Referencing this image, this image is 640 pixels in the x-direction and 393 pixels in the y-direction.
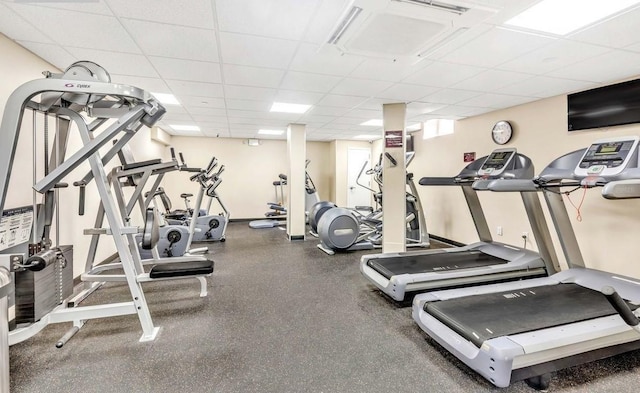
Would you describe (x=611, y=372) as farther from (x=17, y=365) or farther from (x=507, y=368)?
(x=17, y=365)

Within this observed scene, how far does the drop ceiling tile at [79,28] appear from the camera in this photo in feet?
6.46

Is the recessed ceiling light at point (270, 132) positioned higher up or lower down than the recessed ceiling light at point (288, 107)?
lower down

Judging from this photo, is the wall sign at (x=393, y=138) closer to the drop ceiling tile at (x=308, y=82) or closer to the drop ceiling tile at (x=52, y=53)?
the drop ceiling tile at (x=308, y=82)

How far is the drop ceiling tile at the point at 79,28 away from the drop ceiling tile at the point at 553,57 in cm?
329

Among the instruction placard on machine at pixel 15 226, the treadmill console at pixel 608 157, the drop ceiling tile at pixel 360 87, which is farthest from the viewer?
the drop ceiling tile at pixel 360 87

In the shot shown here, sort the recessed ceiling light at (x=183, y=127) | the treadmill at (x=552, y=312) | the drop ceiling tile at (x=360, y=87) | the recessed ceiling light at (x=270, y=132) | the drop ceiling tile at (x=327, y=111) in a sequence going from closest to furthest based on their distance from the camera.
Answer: the treadmill at (x=552, y=312) → the drop ceiling tile at (x=360, y=87) → the drop ceiling tile at (x=327, y=111) → the recessed ceiling light at (x=183, y=127) → the recessed ceiling light at (x=270, y=132)

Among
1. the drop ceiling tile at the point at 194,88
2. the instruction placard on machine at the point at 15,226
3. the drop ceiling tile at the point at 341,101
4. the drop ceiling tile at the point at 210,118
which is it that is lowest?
the instruction placard on machine at the point at 15,226

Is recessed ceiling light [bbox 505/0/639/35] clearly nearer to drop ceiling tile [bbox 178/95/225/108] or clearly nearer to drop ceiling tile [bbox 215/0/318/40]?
drop ceiling tile [bbox 215/0/318/40]

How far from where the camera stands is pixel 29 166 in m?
2.52

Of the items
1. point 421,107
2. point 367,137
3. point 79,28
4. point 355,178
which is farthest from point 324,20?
point 355,178

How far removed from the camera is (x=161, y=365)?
1918mm

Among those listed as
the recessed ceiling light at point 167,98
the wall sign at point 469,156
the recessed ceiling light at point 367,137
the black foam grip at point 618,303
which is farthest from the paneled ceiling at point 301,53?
the recessed ceiling light at point 367,137

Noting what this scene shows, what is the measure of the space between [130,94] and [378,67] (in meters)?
2.15

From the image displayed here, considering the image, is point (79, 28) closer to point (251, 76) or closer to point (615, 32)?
point (251, 76)
